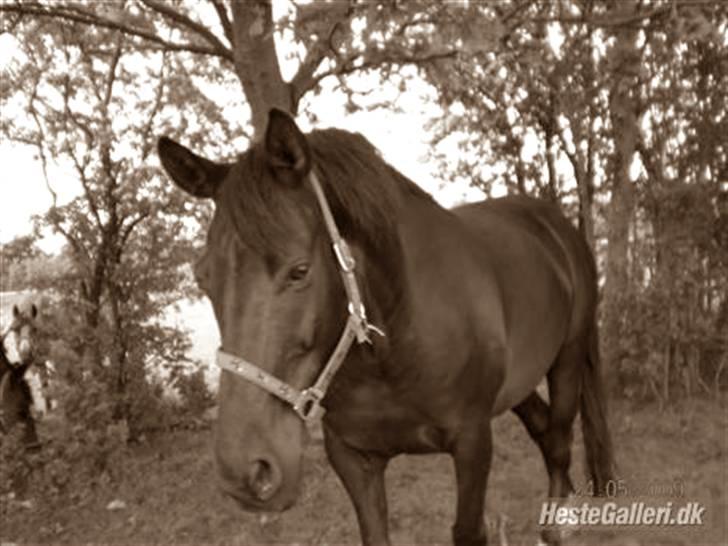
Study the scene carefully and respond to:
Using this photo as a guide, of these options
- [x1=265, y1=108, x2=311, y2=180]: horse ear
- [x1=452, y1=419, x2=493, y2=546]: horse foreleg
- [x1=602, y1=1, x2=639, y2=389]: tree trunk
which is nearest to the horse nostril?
[x1=265, y1=108, x2=311, y2=180]: horse ear

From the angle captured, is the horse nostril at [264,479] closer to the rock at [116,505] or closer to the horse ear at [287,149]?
the horse ear at [287,149]

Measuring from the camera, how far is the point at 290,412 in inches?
78.2

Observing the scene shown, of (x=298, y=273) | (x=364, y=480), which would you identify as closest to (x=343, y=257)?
(x=298, y=273)

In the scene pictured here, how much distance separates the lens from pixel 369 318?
2363mm

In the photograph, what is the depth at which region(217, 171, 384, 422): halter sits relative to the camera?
1.88m

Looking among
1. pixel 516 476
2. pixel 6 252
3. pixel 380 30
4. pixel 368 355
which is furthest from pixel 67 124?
pixel 368 355

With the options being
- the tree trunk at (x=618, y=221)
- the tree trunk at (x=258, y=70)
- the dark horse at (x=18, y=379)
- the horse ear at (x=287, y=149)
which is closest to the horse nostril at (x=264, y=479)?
the horse ear at (x=287, y=149)

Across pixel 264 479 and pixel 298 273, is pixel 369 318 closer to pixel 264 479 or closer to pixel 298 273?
pixel 298 273

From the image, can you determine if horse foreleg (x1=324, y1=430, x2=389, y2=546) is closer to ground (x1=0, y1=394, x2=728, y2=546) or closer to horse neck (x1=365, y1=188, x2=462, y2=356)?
horse neck (x1=365, y1=188, x2=462, y2=356)

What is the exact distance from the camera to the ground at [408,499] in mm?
4551

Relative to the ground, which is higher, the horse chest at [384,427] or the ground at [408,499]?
the horse chest at [384,427]

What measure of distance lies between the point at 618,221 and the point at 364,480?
4750 mm

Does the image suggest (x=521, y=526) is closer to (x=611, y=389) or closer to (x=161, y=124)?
(x=611, y=389)

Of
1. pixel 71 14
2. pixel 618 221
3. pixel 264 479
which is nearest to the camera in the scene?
pixel 264 479
